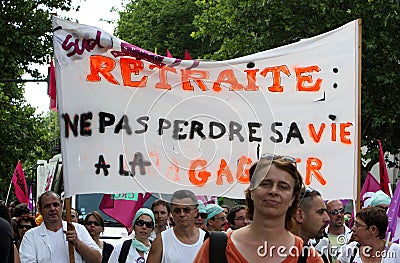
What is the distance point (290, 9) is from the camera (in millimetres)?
23953

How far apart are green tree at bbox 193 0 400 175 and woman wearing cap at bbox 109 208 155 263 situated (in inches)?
607

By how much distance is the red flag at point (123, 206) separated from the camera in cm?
892

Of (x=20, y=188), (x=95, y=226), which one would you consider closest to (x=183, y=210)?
(x=95, y=226)

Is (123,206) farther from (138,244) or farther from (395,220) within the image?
(395,220)

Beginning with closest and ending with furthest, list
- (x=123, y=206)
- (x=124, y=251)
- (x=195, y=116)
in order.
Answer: (x=195, y=116) < (x=124, y=251) < (x=123, y=206)

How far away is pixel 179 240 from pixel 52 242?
68.3 inches

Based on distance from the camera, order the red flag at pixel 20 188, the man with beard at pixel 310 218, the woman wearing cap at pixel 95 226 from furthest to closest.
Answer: the red flag at pixel 20 188
the woman wearing cap at pixel 95 226
the man with beard at pixel 310 218

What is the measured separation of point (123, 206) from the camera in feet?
29.5

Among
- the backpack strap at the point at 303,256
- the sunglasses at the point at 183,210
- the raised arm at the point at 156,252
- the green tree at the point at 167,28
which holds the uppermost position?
the green tree at the point at 167,28

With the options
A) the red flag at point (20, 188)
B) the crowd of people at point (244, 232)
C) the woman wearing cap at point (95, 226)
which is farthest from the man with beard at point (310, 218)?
the red flag at point (20, 188)

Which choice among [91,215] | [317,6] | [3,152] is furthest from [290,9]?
[91,215]

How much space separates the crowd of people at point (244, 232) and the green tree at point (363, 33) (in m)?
13.9

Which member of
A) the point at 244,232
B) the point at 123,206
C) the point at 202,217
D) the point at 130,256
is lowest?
the point at 130,256

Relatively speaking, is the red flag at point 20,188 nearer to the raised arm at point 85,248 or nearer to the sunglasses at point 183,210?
the raised arm at point 85,248
